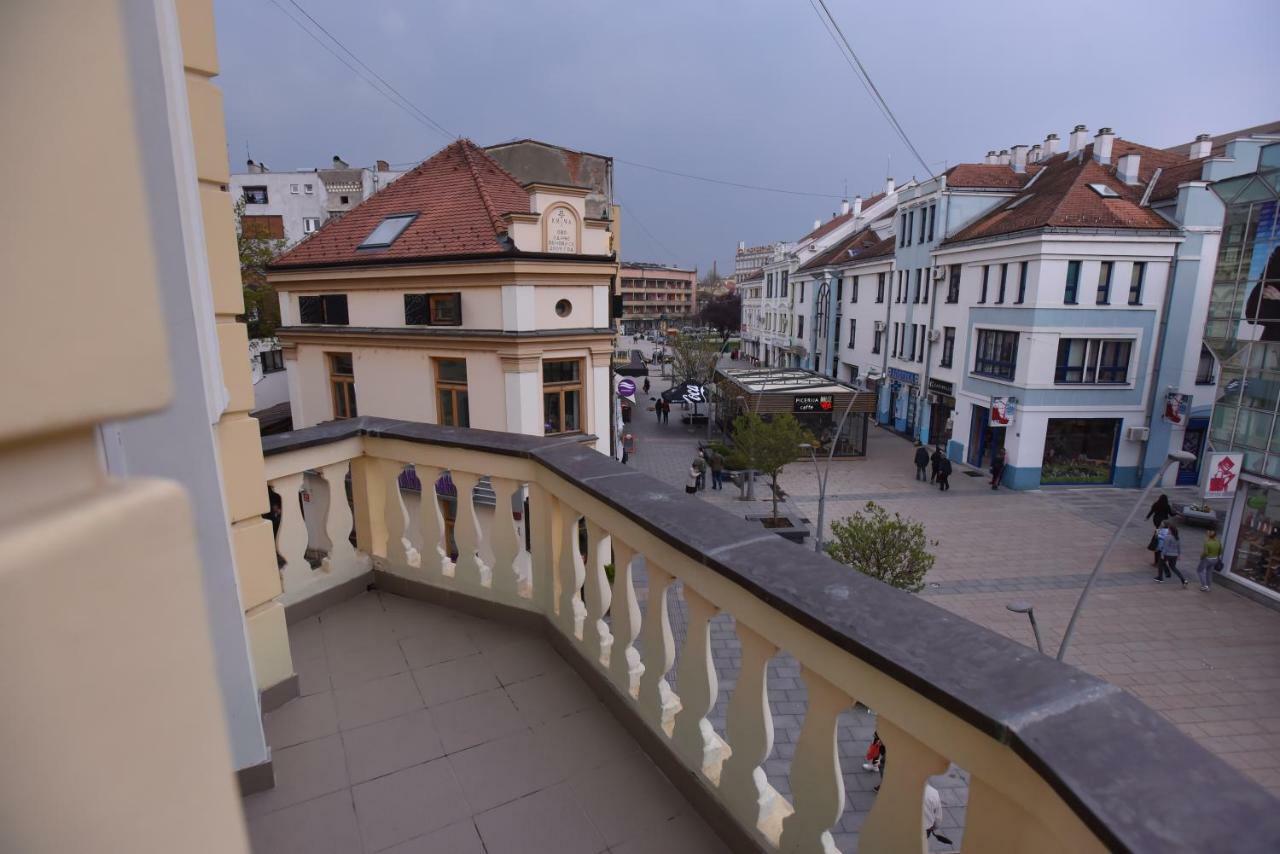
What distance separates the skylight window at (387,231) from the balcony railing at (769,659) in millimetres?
13570

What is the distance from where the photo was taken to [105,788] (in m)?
0.58

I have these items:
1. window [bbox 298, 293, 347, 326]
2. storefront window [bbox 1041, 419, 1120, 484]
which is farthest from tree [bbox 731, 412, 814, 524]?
window [bbox 298, 293, 347, 326]

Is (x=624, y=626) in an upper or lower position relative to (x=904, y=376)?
upper

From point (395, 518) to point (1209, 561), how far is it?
20185 millimetres

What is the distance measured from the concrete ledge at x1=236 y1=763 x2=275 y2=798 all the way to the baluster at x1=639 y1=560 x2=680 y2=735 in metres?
1.49

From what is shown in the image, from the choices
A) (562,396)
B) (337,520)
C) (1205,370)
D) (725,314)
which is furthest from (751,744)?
(725,314)

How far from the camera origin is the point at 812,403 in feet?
98.5

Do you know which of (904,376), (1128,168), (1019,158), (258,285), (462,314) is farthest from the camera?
(904,376)

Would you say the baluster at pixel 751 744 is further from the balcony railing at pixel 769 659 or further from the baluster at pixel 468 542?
the baluster at pixel 468 542

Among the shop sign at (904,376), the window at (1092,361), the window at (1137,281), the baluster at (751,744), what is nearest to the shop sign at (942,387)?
the shop sign at (904,376)

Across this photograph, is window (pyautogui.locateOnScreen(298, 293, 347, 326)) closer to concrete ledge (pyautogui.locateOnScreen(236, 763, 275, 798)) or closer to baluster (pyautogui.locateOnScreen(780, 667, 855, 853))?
concrete ledge (pyautogui.locateOnScreen(236, 763, 275, 798))

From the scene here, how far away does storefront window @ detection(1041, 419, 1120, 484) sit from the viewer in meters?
24.9

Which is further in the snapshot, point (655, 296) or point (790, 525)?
point (655, 296)

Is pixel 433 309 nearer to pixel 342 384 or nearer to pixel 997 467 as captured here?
pixel 342 384
